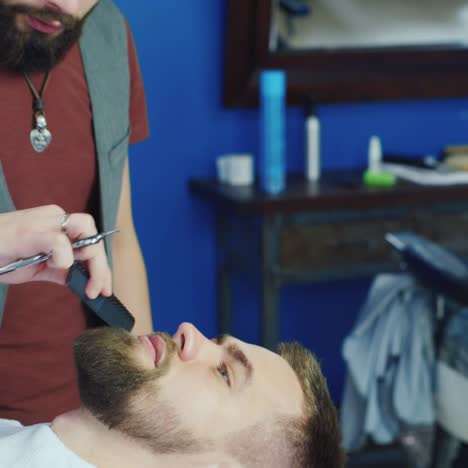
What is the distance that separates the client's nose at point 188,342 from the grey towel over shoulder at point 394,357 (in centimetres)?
87

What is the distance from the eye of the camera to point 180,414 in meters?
1.04

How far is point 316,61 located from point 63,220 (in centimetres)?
159

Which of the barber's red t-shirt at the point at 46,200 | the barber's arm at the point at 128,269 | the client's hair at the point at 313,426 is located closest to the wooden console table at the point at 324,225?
the barber's arm at the point at 128,269

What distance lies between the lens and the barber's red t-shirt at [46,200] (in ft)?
4.18

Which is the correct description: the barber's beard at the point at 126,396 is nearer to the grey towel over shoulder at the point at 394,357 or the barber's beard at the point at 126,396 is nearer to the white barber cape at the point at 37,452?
the white barber cape at the point at 37,452

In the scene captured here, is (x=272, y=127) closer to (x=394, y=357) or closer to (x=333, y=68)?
(x=333, y=68)

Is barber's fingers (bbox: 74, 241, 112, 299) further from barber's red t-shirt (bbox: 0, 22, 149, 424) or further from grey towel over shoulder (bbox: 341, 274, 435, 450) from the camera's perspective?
grey towel over shoulder (bbox: 341, 274, 435, 450)

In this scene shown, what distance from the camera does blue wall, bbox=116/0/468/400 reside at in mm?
2297

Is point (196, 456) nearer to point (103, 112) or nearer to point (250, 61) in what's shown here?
point (103, 112)

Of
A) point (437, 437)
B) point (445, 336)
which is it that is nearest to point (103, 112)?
point (445, 336)

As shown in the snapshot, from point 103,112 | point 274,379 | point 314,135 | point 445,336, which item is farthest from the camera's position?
point 314,135

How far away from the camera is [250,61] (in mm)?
2330

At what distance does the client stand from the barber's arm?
1.13 ft

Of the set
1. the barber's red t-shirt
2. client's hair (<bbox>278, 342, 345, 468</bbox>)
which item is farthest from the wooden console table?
client's hair (<bbox>278, 342, 345, 468</bbox>)
